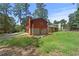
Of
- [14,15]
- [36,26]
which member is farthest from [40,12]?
[14,15]

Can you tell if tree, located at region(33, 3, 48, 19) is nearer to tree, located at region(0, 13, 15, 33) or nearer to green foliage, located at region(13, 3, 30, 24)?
green foliage, located at region(13, 3, 30, 24)

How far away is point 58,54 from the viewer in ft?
10.7

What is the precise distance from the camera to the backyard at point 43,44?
10.7 ft

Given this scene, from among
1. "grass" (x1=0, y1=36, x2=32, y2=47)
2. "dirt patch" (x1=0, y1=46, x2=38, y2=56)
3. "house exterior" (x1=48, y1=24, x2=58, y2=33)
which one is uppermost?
"house exterior" (x1=48, y1=24, x2=58, y2=33)

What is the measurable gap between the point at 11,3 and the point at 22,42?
366 mm

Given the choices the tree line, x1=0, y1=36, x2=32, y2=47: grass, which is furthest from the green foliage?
x1=0, y1=36, x2=32, y2=47: grass

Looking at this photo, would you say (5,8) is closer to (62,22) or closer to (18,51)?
(18,51)

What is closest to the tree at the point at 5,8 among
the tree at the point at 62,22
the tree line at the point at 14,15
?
the tree line at the point at 14,15

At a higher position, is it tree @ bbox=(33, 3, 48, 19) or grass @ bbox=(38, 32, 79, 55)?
tree @ bbox=(33, 3, 48, 19)

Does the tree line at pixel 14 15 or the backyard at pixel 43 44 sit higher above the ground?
the tree line at pixel 14 15

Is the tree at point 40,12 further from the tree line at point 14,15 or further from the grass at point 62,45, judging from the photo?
the grass at point 62,45

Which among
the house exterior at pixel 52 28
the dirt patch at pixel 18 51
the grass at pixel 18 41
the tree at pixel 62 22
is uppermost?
the tree at pixel 62 22

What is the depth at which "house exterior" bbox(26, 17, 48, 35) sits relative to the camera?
3283 millimetres

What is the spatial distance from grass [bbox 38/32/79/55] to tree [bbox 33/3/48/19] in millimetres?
200
